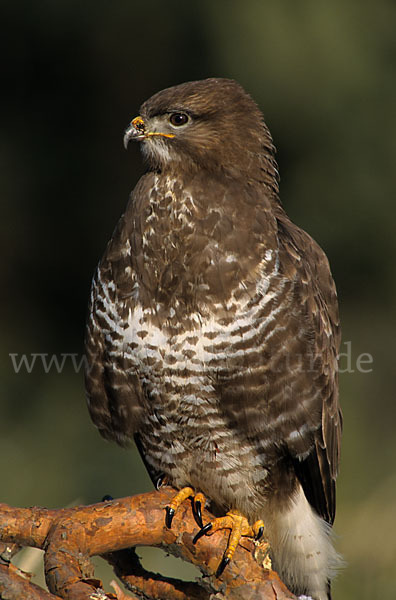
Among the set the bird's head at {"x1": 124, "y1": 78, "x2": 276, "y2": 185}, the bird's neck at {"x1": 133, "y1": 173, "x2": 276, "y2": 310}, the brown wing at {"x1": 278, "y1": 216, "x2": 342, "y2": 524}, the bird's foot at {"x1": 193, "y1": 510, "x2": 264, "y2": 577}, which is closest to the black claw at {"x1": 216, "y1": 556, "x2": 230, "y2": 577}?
the bird's foot at {"x1": 193, "y1": 510, "x2": 264, "y2": 577}

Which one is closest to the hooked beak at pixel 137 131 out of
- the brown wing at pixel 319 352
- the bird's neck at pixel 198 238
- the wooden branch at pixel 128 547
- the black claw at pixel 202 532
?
the bird's neck at pixel 198 238

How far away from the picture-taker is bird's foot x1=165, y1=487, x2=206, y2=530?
252 centimetres

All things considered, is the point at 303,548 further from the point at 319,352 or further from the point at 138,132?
the point at 138,132

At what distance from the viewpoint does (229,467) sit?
2719mm

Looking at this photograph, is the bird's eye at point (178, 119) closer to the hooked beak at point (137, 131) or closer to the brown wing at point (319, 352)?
the hooked beak at point (137, 131)

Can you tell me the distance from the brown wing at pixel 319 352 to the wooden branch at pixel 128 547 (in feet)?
1.26

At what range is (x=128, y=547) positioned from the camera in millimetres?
2418

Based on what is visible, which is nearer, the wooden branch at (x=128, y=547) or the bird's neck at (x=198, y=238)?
the wooden branch at (x=128, y=547)

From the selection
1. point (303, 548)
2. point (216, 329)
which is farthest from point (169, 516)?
point (303, 548)

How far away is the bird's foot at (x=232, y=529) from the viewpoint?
8.00 feet

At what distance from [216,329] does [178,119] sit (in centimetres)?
68

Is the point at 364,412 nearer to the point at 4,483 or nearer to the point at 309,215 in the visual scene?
the point at 309,215

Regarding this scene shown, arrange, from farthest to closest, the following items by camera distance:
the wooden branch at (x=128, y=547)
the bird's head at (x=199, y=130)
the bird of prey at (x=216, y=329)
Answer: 1. the bird's head at (x=199, y=130)
2. the bird of prey at (x=216, y=329)
3. the wooden branch at (x=128, y=547)

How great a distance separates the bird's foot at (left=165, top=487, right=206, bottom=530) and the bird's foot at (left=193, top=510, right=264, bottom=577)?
0.05 meters
